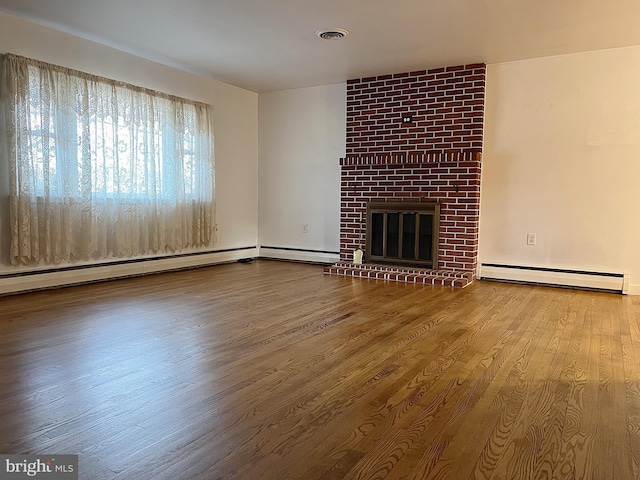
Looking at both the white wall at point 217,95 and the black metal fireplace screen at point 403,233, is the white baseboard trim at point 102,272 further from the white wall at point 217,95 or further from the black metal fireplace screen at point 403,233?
the black metal fireplace screen at point 403,233

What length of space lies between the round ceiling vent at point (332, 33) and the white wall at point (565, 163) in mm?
1879

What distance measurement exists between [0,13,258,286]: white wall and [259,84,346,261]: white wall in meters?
0.20

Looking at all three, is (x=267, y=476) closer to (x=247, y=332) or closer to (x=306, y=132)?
(x=247, y=332)

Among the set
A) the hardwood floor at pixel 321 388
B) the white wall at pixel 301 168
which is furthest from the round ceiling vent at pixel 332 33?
the hardwood floor at pixel 321 388

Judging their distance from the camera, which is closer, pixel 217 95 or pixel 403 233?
pixel 403 233

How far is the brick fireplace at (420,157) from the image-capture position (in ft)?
16.9

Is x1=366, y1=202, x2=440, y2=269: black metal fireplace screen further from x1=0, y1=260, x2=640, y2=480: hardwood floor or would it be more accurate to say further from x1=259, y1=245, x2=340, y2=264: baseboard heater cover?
x1=0, y1=260, x2=640, y2=480: hardwood floor

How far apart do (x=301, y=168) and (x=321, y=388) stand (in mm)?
4686

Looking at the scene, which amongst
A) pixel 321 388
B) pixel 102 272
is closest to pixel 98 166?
pixel 102 272

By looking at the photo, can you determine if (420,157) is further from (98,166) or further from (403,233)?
(98,166)

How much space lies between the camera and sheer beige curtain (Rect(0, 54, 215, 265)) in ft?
13.1

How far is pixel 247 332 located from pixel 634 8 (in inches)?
145

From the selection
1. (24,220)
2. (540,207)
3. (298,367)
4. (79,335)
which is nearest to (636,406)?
(298,367)

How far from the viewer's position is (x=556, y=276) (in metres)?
4.87
